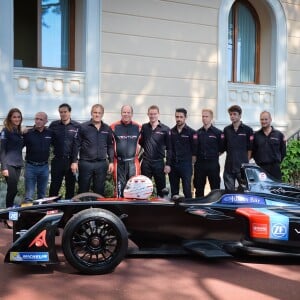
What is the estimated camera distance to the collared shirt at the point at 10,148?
740 cm

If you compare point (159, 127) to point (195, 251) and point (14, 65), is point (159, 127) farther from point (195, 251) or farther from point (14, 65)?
point (14, 65)

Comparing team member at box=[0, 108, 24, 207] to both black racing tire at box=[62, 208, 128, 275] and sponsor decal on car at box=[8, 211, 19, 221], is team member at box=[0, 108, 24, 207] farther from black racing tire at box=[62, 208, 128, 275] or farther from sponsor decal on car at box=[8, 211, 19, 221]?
black racing tire at box=[62, 208, 128, 275]

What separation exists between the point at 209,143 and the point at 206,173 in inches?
18.6

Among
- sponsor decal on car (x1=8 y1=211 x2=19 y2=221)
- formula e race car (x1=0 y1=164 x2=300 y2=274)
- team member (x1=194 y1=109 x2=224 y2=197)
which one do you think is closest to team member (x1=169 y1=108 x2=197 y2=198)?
team member (x1=194 y1=109 x2=224 y2=197)

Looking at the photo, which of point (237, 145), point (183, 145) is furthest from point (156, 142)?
point (237, 145)

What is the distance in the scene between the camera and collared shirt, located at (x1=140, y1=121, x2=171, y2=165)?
804 centimetres

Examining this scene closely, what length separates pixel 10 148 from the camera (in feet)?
24.4

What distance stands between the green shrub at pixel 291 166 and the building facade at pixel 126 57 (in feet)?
3.46

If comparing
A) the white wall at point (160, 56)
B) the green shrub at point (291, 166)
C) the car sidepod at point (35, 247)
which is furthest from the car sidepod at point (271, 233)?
the green shrub at point (291, 166)

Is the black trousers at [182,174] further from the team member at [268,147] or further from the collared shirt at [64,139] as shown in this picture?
the collared shirt at [64,139]

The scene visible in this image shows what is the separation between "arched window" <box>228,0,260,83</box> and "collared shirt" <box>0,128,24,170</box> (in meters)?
6.98

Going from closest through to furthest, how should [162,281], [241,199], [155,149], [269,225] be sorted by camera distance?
[162,281]
[269,225]
[241,199]
[155,149]

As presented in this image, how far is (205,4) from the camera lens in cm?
1191

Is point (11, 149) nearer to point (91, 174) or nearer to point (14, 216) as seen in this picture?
point (91, 174)
